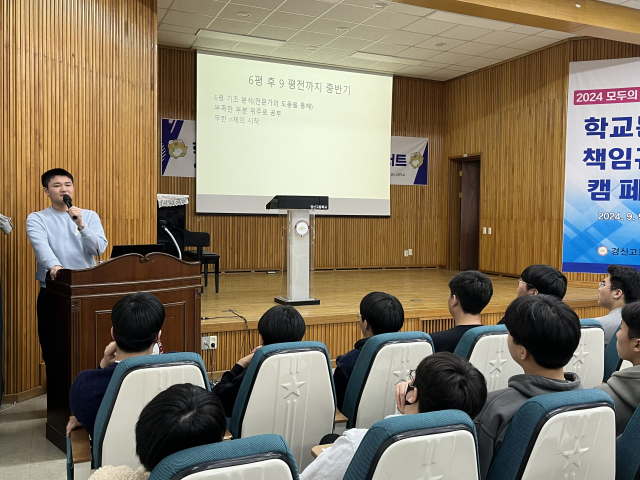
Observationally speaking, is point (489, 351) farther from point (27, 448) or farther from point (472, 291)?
point (27, 448)

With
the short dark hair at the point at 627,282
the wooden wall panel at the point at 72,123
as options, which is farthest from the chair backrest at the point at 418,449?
the wooden wall panel at the point at 72,123

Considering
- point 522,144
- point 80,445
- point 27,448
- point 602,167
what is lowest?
point 27,448

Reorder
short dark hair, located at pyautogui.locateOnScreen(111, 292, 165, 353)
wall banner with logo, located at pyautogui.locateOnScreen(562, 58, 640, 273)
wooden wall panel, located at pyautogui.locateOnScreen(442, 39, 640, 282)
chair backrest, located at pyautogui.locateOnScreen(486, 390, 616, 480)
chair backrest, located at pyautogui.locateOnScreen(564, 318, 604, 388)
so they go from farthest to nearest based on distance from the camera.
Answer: wooden wall panel, located at pyautogui.locateOnScreen(442, 39, 640, 282) → wall banner with logo, located at pyautogui.locateOnScreen(562, 58, 640, 273) → chair backrest, located at pyautogui.locateOnScreen(564, 318, 604, 388) → short dark hair, located at pyautogui.locateOnScreen(111, 292, 165, 353) → chair backrest, located at pyautogui.locateOnScreen(486, 390, 616, 480)

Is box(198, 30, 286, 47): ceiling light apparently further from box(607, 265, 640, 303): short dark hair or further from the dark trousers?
box(607, 265, 640, 303): short dark hair

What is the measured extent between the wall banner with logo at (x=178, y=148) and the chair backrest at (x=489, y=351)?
6.88 meters

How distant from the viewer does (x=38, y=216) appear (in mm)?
3490

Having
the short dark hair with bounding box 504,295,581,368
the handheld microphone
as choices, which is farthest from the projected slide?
the short dark hair with bounding box 504,295,581,368

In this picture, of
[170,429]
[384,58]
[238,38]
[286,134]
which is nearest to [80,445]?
[170,429]

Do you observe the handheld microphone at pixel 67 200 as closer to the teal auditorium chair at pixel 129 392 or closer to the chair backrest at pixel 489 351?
the teal auditorium chair at pixel 129 392

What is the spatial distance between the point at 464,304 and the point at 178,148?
6.60 m

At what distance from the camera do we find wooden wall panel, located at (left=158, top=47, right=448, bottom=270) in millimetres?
8523

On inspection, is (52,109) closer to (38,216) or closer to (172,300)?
(38,216)

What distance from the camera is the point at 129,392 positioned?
1.81 m

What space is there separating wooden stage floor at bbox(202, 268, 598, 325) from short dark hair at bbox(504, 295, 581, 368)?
3413 mm
